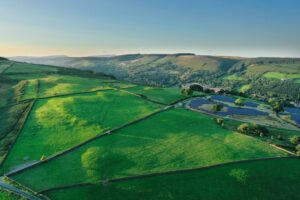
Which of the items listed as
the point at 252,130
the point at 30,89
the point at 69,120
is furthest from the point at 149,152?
the point at 30,89

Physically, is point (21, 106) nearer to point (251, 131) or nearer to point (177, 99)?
point (177, 99)

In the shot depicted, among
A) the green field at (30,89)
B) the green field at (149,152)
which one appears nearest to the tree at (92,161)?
the green field at (149,152)

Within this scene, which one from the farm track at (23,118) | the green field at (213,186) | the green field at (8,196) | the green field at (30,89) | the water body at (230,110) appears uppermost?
the green field at (30,89)

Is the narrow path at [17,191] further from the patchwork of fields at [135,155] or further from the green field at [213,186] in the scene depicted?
the green field at [213,186]

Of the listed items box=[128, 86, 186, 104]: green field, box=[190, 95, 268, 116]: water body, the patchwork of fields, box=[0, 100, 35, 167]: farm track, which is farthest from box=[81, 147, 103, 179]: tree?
box=[190, 95, 268, 116]: water body

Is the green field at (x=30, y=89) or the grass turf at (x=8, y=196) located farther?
the green field at (x=30, y=89)

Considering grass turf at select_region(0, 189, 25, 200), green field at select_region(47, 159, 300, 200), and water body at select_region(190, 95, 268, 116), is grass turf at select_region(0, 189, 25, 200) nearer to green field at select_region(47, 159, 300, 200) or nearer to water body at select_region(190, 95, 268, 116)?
green field at select_region(47, 159, 300, 200)
